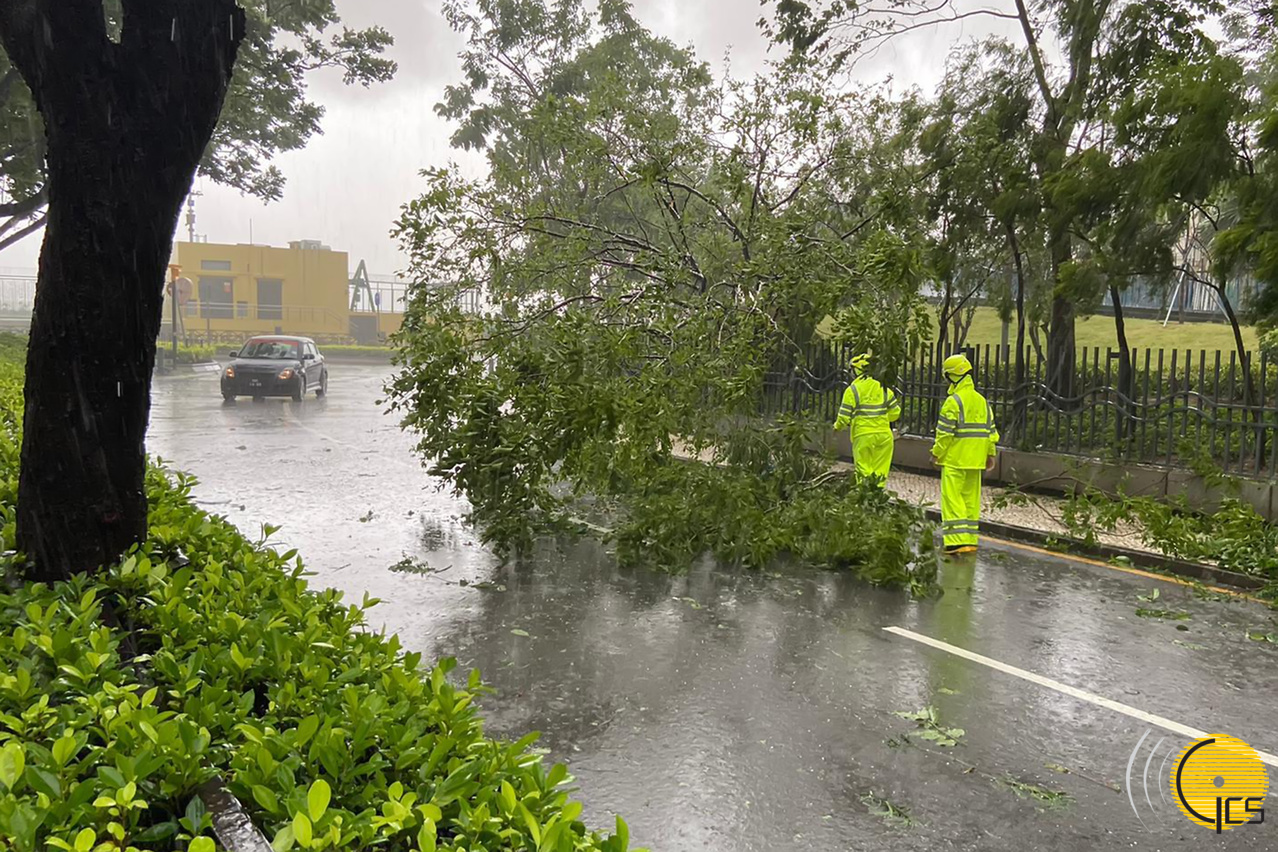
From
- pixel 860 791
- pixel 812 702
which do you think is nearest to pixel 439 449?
pixel 812 702

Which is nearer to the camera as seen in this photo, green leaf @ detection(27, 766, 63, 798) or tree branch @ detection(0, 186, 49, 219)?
green leaf @ detection(27, 766, 63, 798)

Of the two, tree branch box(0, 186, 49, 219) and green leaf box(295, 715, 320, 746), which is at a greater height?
tree branch box(0, 186, 49, 219)

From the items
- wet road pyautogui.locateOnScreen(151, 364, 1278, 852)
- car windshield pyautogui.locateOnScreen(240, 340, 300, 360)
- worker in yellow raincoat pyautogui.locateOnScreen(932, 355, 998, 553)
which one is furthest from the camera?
car windshield pyautogui.locateOnScreen(240, 340, 300, 360)

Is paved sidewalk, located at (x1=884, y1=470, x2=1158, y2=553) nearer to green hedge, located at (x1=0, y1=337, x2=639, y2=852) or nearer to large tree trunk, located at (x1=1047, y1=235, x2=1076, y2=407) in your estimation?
large tree trunk, located at (x1=1047, y1=235, x2=1076, y2=407)

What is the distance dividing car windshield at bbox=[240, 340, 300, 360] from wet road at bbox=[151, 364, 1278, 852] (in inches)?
Result: 595

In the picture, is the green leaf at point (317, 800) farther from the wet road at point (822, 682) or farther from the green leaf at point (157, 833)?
the wet road at point (822, 682)

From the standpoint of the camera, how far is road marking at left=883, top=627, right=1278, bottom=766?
187 inches

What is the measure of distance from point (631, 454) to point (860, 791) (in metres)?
4.46

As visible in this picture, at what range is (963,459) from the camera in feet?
29.1

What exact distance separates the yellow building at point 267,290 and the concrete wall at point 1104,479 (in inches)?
1789

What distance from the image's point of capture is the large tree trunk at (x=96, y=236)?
140 inches

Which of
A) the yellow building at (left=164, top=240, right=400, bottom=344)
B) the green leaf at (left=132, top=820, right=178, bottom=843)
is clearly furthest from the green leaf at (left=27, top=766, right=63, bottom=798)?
the yellow building at (left=164, top=240, right=400, bottom=344)

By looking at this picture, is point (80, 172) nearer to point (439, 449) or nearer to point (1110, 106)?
point (439, 449)

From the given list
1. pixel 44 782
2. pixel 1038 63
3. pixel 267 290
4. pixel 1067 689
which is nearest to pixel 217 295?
pixel 267 290
